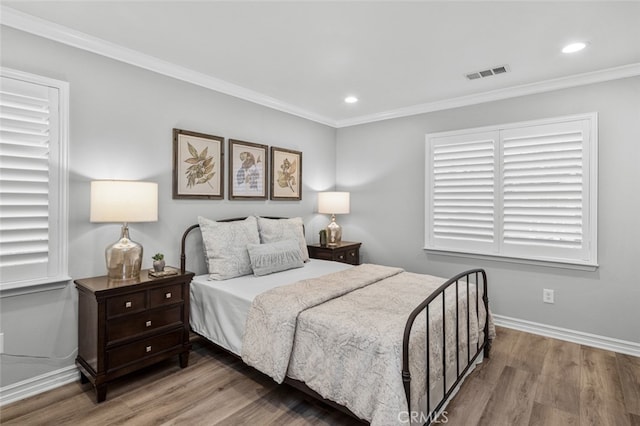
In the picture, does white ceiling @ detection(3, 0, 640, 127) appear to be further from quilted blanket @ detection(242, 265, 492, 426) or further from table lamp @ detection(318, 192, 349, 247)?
quilted blanket @ detection(242, 265, 492, 426)

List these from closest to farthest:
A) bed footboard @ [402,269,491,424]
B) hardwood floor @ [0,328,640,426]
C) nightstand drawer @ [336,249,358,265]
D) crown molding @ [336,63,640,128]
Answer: bed footboard @ [402,269,491,424] < hardwood floor @ [0,328,640,426] < crown molding @ [336,63,640,128] < nightstand drawer @ [336,249,358,265]

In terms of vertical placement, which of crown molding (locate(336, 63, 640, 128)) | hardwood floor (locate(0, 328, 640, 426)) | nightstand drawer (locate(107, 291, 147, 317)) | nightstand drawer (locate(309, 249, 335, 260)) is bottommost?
hardwood floor (locate(0, 328, 640, 426))

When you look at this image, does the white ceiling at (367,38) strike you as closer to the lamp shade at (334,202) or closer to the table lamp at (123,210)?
the table lamp at (123,210)

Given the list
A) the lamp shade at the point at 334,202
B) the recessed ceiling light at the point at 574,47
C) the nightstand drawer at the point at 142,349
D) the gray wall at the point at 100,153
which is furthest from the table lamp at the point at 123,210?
the recessed ceiling light at the point at 574,47

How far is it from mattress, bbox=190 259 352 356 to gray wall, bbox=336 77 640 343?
1.69 meters

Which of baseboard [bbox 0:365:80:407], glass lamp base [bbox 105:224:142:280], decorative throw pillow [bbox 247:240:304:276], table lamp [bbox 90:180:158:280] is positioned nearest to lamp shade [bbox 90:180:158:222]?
table lamp [bbox 90:180:158:280]

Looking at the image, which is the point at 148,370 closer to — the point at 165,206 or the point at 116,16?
the point at 165,206

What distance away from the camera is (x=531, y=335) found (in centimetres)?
346

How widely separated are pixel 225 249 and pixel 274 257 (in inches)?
18.4

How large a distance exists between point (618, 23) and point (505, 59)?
730mm

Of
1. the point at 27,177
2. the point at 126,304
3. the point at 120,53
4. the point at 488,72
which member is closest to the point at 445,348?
the point at 126,304

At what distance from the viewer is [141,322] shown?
248cm

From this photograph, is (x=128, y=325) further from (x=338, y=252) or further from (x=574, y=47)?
(x=574, y=47)

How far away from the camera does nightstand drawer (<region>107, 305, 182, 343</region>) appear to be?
234 centimetres
